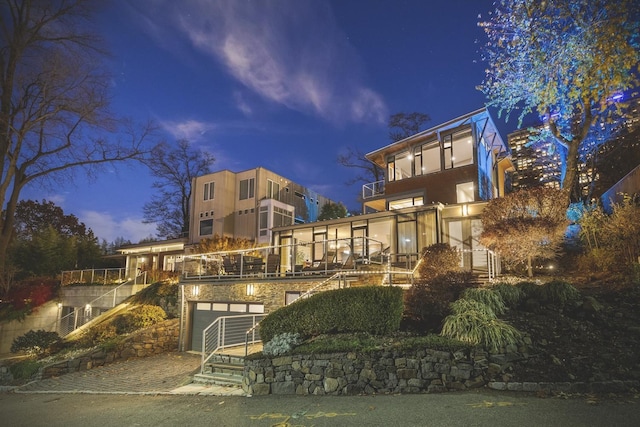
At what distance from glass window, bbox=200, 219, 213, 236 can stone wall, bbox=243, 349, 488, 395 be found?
2353 centimetres

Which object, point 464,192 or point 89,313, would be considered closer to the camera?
point 464,192

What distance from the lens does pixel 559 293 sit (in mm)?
8648

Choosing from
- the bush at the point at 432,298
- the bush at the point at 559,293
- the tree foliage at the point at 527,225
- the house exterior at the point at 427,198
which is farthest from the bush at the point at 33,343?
the bush at the point at 559,293

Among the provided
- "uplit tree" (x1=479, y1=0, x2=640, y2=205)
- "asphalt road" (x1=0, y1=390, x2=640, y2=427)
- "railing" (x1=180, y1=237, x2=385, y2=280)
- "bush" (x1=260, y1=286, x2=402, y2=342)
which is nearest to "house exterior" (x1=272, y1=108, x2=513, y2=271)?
"railing" (x1=180, y1=237, x2=385, y2=280)

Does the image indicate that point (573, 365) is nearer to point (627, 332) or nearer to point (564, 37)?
point (627, 332)

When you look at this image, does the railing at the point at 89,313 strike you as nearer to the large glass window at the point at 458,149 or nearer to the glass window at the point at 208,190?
the glass window at the point at 208,190

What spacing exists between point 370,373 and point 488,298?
10.5 feet

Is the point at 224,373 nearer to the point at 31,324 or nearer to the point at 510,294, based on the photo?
the point at 510,294

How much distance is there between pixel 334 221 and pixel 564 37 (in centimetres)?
1295

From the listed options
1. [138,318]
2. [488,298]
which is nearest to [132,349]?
[138,318]

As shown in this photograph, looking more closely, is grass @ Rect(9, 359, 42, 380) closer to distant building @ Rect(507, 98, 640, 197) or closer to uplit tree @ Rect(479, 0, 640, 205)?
uplit tree @ Rect(479, 0, 640, 205)

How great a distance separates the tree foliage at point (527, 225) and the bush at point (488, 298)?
13.8 feet

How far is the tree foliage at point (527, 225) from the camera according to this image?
40.0ft

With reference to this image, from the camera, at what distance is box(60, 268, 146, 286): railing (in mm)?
23938
